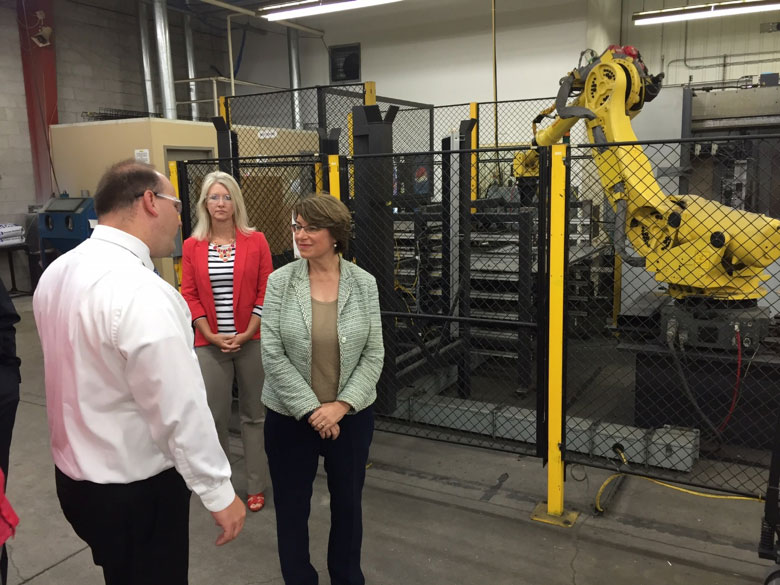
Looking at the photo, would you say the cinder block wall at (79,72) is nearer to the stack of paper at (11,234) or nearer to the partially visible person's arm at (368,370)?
the stack of paper at (11,234)

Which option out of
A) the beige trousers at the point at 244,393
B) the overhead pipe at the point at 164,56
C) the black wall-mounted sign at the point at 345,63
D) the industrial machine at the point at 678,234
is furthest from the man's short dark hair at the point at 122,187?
the black wall-mounted sign at the point at 345,63

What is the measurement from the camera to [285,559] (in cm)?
222

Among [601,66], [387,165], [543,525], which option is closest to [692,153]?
[601,66]

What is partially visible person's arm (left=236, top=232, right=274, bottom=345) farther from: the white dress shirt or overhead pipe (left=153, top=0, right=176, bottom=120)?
overhead pipe (left=153, top=0, right=176, bottom=120)

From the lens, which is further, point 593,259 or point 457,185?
point 593,259

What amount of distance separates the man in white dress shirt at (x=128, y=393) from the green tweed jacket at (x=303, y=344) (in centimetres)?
53

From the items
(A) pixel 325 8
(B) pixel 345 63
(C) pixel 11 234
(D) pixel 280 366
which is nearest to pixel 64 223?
(C) pixel 11 234

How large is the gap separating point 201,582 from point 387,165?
236 centimetres

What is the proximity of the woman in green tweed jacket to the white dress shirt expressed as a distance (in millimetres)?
577

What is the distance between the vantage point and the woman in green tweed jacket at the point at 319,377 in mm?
2100

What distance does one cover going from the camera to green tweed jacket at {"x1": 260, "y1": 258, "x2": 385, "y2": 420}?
6.82 ft

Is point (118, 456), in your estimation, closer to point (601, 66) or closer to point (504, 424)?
point (504, 424)

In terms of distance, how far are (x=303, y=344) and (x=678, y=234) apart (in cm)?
246

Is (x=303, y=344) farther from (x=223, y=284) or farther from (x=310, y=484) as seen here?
(x=223, y=284)
